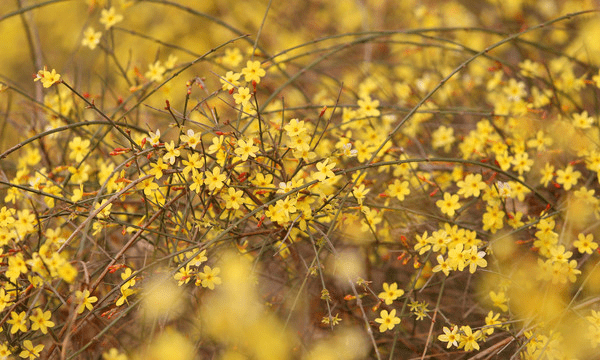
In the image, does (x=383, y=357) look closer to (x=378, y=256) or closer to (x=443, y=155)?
(x=378, y=256)

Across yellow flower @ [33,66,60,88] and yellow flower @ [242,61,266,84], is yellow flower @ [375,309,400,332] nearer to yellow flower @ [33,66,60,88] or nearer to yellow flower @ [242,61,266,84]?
yellow flower @ [242,61,266,84]

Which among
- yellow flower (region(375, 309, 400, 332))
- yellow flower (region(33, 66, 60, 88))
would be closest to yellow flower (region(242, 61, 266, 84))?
yellow flower (region(33, 66, 60, 88))

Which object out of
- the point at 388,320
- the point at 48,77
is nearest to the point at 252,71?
the point at 48,77

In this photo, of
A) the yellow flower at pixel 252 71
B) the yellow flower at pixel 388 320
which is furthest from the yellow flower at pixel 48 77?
the yellow flower at pixel 388 320

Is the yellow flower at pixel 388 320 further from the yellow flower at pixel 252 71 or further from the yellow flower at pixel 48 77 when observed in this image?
the yellow flower at pixel 48 77

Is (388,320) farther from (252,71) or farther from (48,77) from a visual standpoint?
(48,77)

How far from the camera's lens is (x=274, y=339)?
169cm

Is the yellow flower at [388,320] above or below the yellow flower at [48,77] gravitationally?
below

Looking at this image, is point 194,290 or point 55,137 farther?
point 55,137

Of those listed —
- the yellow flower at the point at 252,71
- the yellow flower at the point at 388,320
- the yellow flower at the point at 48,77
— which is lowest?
the yellow flower at the point at 388,320

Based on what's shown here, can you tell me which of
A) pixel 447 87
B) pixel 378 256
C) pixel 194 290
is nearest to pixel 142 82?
pixel 194 290

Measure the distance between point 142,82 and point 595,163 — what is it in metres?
1.96

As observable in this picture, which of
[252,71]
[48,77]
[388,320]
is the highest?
[48,77]

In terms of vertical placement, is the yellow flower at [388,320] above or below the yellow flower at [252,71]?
below
